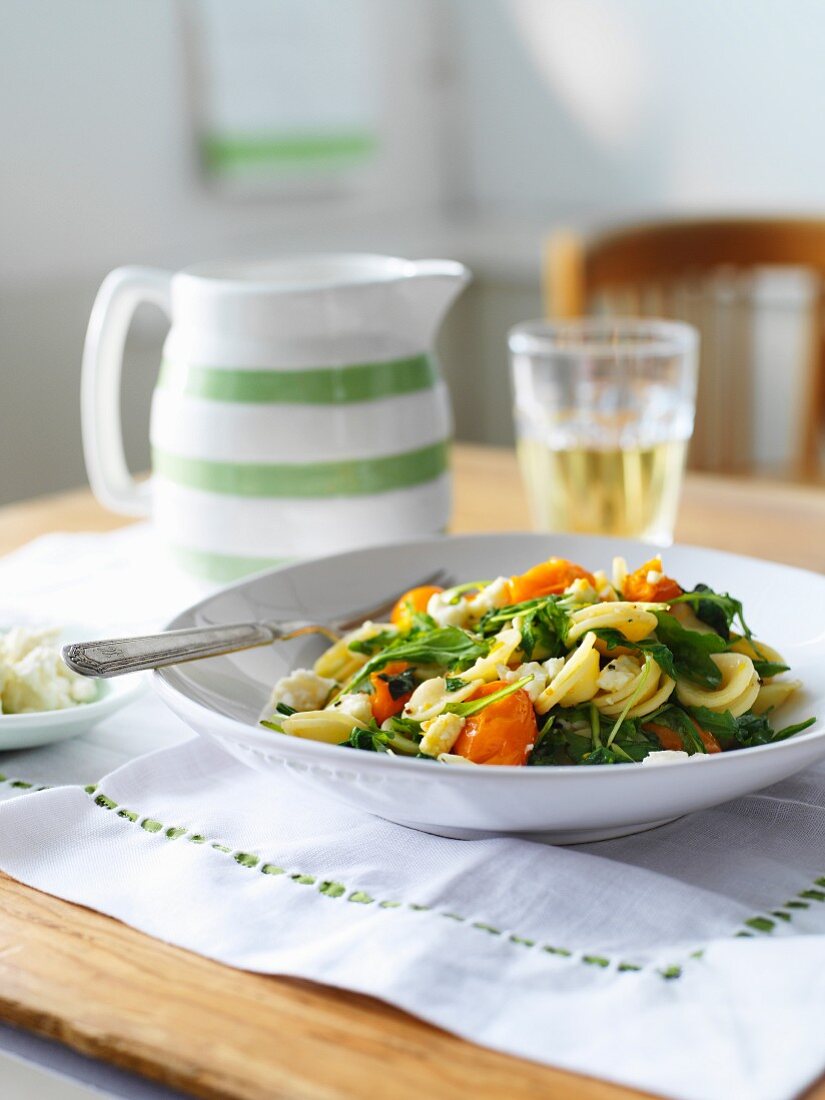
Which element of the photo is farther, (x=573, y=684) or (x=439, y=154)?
(x=439, y=154)

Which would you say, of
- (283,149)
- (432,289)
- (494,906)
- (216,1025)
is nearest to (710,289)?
(432,289)

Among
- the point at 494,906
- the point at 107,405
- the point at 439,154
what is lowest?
the point at 494,906

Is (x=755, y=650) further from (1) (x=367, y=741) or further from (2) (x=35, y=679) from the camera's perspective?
(2) (x=35, y=679)

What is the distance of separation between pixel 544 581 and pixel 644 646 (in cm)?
11

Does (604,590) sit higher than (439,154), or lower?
Result: lower

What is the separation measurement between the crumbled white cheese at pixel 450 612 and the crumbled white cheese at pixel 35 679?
233 mm

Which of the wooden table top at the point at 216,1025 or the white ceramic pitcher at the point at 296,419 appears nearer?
the wooden table top at the point at 216,1025

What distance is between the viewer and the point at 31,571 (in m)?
1.26

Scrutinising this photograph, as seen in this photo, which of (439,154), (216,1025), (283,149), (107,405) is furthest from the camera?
(439,154)

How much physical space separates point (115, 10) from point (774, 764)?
2484 millimetres

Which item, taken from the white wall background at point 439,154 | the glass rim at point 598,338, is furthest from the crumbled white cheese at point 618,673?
the white wall background at point 439,154

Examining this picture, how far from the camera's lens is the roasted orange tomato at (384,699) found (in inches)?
28.9

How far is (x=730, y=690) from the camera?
0.71m

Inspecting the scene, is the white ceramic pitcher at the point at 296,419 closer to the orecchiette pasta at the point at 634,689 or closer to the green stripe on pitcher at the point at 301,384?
the green stripe on pitcher at the point at 301,384
